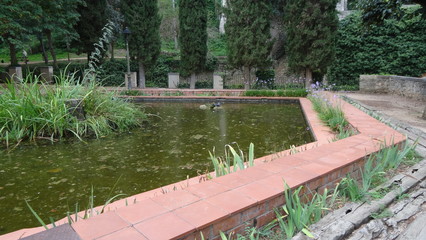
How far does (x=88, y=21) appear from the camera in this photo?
13781 millimetres

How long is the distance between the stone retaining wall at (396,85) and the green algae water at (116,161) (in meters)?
4.38

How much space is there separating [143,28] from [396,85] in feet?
32.0

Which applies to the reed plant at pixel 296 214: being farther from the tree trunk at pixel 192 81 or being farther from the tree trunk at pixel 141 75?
the tree trunk at pixel 141 75

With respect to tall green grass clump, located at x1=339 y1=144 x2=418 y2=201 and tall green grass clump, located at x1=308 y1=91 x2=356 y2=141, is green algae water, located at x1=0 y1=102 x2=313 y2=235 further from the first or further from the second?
tall green grass clump, located at x1=339 y1=144 x2=418 y2=201

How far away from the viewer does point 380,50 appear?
12211mm

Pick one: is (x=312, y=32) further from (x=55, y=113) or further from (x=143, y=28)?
(x=55, y=113)

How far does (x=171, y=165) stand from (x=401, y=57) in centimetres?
1201

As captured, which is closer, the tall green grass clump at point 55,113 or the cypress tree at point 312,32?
the tall green grass clump at point 55,113

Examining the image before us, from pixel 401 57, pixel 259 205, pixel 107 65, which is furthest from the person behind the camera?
pixel 107 65

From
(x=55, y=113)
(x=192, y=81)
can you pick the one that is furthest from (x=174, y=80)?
(x=55, y=113)

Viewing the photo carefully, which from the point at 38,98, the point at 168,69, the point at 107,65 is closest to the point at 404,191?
the point at 38,98

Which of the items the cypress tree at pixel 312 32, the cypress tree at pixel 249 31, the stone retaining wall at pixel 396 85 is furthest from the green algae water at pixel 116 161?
the cypress tree at pixel 249 31

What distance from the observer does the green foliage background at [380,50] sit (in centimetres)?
1159

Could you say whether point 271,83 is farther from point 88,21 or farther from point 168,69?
point 88,21
